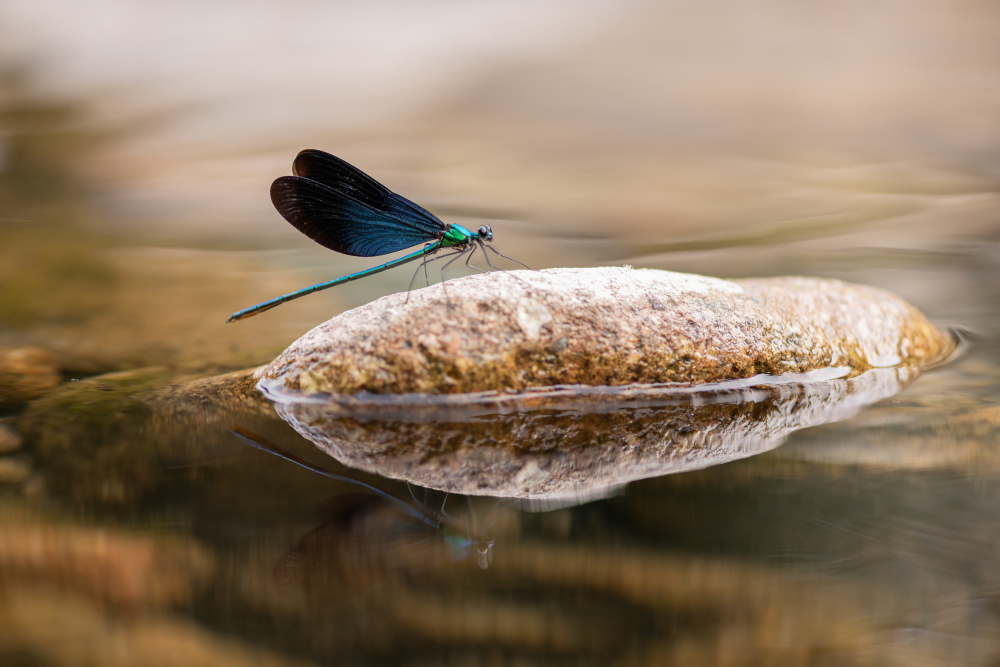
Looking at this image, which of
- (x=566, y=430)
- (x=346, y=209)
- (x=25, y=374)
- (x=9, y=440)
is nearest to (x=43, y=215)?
(x=25, y=374)

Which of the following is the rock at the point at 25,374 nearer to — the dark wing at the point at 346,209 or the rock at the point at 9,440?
the rock at the point at 9,440

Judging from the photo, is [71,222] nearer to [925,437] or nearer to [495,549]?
[495,549]

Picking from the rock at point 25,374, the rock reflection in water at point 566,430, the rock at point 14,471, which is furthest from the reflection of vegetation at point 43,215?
the rock reflection in water at point 566,430

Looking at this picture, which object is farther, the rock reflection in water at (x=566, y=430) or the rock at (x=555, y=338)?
the rock at (x=555, y=338)

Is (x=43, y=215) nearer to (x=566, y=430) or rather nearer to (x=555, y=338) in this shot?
(x=555, y=338)

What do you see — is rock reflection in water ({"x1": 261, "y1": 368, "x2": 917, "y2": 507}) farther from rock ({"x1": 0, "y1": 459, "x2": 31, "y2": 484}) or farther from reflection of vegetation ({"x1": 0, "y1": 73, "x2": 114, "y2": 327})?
reflection of vegetation ({"x1": 0, "y1": 73, "x2": 114, "y2": 327})

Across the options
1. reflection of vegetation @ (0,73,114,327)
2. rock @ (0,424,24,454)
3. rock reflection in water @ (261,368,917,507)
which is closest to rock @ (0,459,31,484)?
rock @ (0,424,24,454)
